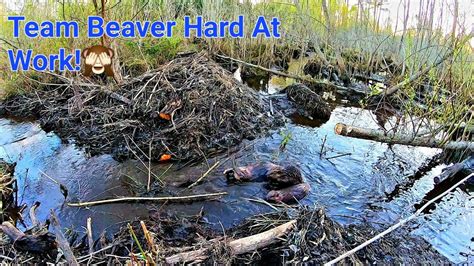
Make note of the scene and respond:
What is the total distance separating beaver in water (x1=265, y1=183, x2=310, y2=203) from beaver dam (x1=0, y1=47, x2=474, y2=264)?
0.05 ft

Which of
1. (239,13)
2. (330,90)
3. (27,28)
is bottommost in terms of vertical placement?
(330,90)

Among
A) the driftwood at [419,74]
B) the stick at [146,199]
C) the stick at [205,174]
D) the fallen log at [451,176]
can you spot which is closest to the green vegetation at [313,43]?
the driftwood at [419,74]

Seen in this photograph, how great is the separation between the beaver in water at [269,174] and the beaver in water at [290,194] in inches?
3.3

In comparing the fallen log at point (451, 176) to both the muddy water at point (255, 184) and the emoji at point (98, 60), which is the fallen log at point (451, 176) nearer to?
the muddy water at point (255, 184)

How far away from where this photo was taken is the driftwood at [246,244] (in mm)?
2230

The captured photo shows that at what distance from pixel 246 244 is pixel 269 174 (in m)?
1.51

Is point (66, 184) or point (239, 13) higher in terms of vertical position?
point (239, 13)

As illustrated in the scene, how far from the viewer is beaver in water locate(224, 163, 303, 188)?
383 centimetres

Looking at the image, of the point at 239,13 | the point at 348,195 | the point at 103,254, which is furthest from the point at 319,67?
the point at 103,254

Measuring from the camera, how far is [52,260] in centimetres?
251

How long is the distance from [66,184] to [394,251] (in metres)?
3.25

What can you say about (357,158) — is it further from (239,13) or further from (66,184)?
(239,13)

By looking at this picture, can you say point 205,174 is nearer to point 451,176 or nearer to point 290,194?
point 290,194

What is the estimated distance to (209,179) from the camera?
403 centimetres
